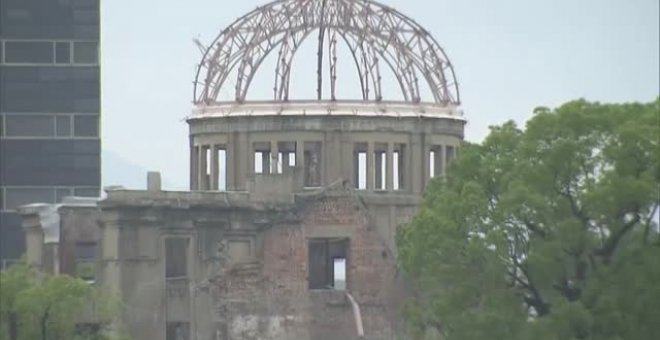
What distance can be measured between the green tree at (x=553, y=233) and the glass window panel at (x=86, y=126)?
37.4m

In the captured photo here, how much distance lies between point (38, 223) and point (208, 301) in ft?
27.3

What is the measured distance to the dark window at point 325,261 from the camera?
158625 mm

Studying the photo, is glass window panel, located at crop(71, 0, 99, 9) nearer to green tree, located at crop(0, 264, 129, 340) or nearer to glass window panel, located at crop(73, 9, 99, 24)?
glass window panel, located at crop(73, 9, 99, 24)

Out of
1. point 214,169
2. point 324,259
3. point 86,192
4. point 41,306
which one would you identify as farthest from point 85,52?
point 41,306

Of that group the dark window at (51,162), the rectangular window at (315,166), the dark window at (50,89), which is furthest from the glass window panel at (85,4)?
the rectangular window at (315,166)

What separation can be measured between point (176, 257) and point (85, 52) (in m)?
17.0

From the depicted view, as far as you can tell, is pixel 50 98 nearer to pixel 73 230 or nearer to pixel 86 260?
pixel 86 260

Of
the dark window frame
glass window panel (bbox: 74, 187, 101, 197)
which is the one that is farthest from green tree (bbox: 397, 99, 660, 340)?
glass window panel (bbox: 74, 187, 101, 197)

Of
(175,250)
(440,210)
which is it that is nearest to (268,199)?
(175,250)

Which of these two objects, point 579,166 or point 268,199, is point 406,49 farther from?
point 579,166

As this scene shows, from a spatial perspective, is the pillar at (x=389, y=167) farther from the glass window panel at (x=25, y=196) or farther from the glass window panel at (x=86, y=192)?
the glass window panel at (x=25, y=196)

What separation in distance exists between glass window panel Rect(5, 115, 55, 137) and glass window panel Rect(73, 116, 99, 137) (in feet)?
2.83

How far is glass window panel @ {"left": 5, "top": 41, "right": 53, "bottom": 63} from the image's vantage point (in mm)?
170250

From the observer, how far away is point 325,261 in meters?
161
